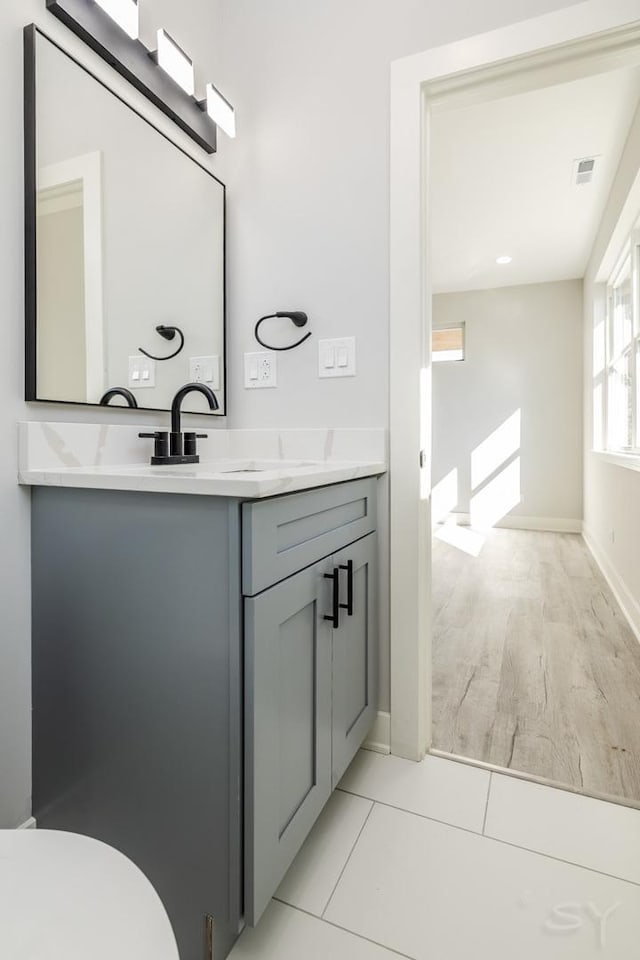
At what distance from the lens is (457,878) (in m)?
1.11

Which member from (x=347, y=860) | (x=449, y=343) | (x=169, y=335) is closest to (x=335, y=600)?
(x=347, y=860)

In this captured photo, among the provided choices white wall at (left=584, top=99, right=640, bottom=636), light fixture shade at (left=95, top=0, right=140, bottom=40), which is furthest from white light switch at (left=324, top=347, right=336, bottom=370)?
white wall at (left=584, top=99, right=640, bottom=636)

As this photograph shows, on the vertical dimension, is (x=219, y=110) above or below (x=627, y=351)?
above

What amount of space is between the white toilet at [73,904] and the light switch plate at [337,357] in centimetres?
130

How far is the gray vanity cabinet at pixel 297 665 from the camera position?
34.7 inches

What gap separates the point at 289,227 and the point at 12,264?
0.89 metres

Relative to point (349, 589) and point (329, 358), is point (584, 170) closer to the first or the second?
point (329, 358)

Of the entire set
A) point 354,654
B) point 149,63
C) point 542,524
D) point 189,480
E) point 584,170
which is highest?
point 584,170

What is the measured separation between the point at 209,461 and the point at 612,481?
2961mm

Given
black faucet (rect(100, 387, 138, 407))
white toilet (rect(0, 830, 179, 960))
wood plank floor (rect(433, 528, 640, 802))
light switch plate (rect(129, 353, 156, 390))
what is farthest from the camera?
wood plank floor (rect(433, 528, 640, 802))

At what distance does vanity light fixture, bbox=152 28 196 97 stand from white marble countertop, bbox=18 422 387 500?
1.04 metres

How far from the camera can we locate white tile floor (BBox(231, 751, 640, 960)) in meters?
0.97

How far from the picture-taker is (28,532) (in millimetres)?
1134

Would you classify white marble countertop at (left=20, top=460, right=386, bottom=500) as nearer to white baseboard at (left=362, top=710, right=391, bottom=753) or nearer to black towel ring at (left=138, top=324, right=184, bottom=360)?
black towel ring at (left=138, top=324, right=184, bottom=360)
